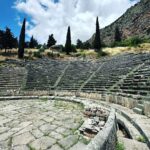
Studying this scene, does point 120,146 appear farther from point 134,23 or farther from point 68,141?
point 134,23

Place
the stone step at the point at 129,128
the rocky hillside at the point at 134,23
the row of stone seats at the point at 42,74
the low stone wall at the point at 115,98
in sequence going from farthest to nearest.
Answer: the rocky hillside at the point at 134,23
the row of stone seats at the point at 42,74
the low stone wall at the point at 115,98
the stone step at the point at 129,128

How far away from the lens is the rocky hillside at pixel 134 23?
208 feet

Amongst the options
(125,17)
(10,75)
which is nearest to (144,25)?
(125,17)

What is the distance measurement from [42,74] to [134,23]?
2268 inches

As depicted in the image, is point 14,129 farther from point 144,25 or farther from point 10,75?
point 144,25

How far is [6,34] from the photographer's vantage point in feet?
142

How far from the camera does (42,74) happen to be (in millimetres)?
21328

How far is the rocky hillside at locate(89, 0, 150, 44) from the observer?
63.3 m

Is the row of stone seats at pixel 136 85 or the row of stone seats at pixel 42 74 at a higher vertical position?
the row of stone seats at pixel 42 74

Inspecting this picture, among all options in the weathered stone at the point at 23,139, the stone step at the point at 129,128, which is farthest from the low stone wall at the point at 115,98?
the weathered stone at the point at 23,139

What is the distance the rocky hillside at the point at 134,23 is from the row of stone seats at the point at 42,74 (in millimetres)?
42333

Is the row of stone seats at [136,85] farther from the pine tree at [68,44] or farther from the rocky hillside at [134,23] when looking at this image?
the rocky hillside at [134,23]

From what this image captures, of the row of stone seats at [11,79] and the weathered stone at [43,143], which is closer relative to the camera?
the weathered stone at [43,143]

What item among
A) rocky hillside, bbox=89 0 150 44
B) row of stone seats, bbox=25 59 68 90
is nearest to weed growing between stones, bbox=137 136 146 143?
row of stone seats, bbox=25 59 68 90
